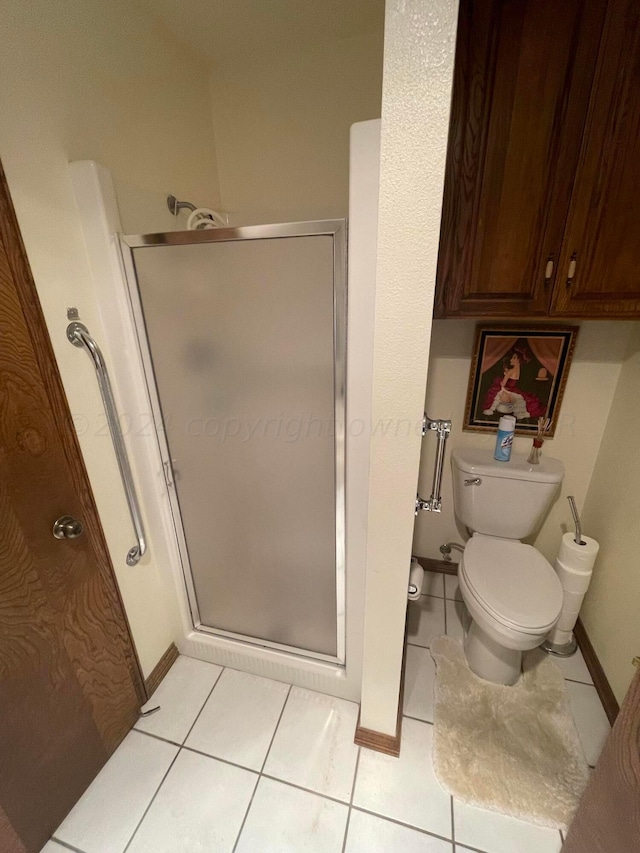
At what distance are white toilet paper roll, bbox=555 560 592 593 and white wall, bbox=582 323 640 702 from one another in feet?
0.22

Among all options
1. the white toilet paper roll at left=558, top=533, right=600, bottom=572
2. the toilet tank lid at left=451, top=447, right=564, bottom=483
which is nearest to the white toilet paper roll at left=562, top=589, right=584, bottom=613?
the white toilet paper roll at left=558, top=533, right=600, bottom=572

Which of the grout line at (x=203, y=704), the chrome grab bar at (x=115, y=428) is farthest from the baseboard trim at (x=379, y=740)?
the chrome grab bar at (x=115, y=428)

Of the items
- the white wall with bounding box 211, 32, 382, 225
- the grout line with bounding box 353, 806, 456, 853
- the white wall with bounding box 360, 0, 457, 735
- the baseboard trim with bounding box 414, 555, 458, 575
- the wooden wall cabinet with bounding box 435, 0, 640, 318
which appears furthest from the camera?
the baseboard trim with bounding box 414, 555, 458, 575

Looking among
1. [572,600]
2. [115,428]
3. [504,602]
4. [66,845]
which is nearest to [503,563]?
[504,602]

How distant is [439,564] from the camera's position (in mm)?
2061

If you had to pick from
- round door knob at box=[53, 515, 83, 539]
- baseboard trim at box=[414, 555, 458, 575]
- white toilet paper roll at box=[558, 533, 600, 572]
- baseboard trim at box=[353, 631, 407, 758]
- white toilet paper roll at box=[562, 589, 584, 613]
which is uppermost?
round door knob at box=[53, 515, 83, 539]

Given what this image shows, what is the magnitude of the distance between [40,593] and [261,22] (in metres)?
2.03

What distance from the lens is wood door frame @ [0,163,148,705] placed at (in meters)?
0.85

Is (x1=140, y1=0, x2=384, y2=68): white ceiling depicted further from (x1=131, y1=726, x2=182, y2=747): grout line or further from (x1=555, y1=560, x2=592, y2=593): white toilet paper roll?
(x1=131, y1=726, x2=182, y2=747): grout line

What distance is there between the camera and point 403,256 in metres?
0.73

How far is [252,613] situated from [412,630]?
32.3 inches

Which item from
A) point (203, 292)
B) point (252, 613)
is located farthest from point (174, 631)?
point (203, 292)

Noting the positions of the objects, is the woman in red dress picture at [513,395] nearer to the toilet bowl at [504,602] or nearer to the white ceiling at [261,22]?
the toilet bowl at [504,602]

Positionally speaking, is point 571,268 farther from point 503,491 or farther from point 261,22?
point 261,22
